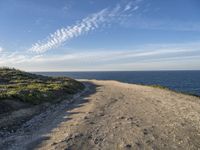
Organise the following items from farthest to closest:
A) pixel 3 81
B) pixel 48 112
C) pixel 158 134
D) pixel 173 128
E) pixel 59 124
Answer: pixel 3 81, pixel 48 112, pixel 59 124, pixel 173 128, pixel 158 134

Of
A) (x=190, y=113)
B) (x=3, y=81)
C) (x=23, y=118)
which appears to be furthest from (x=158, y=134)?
(x=3, y=81)

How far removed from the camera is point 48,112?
84.7 feet

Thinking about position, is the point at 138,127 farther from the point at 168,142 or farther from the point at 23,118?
the point at 23,118

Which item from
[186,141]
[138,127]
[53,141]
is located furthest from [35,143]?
[186,141]

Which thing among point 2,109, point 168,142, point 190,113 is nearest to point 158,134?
point 168,142

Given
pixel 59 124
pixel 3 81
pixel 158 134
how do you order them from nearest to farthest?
pixel 158 134 → pixel 59 124 → pixel 3 81

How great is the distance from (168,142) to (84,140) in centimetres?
448

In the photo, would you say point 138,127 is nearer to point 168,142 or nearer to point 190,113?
point 168,142

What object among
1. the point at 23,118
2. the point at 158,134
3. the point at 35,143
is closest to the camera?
the point at 35,143

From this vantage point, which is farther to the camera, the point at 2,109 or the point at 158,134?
the point at 2,109

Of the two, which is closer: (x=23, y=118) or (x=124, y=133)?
(x=124, y=133)

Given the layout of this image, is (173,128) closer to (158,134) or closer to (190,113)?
(158,134)

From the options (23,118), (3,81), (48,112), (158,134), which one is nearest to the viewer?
(158,134)

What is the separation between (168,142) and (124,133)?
2.82 metres
